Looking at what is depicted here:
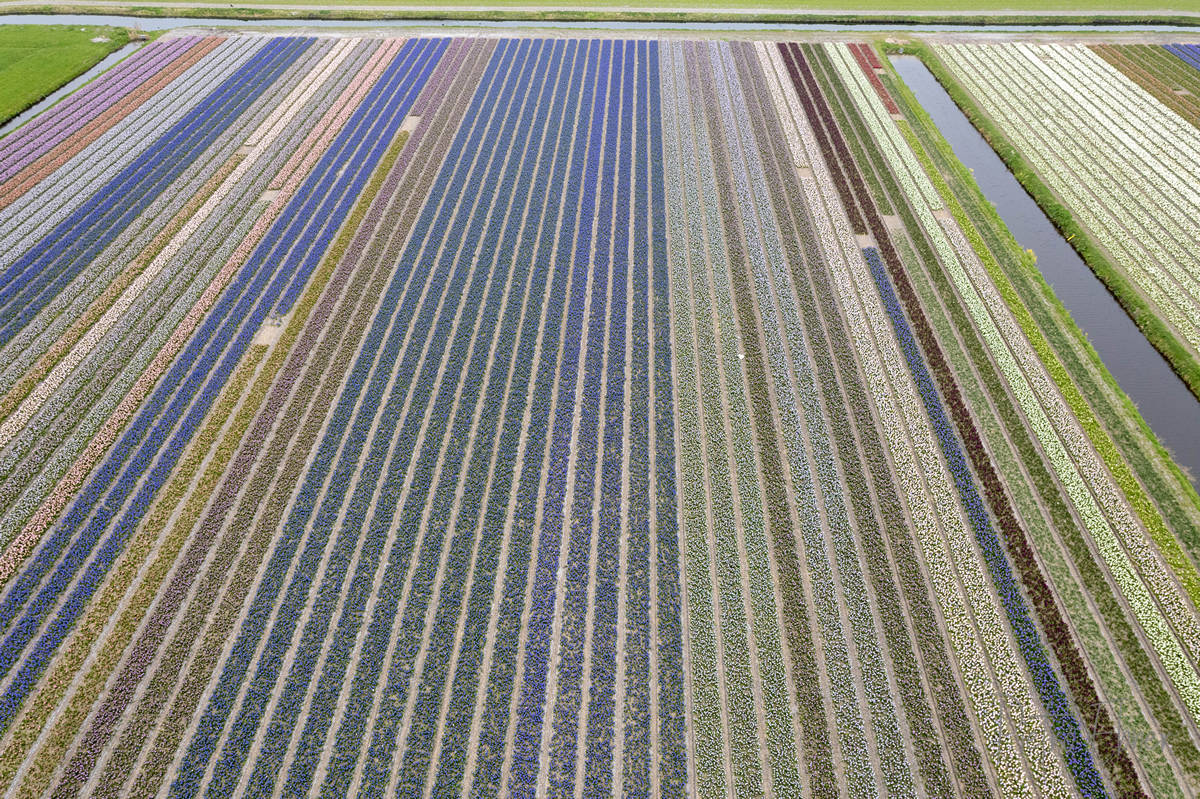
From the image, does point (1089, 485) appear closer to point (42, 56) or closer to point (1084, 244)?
point (1084, 244)

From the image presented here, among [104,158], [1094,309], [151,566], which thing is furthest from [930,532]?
[104,158]

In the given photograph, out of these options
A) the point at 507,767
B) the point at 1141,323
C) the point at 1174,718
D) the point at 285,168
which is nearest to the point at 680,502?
the point at 507,767

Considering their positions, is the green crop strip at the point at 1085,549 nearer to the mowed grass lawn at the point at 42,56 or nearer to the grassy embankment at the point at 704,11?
the grassy embankment at the point at 704,11

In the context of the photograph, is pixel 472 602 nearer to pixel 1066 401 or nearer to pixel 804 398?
pixel 804 398

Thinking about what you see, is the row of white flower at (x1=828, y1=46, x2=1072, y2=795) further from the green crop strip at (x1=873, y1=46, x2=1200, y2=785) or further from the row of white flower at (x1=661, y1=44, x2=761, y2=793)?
the row of white flower at (x1=661, y1=44, x2=761, y2=793)

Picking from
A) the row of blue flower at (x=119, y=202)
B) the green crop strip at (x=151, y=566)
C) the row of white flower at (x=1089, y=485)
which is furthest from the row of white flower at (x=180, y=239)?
the row of white flower at (x=1089, y=485)
